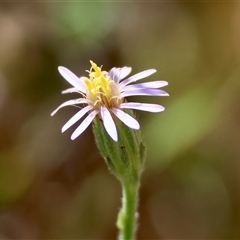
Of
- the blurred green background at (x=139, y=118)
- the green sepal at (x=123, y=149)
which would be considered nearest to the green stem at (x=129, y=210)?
the green sepal at (x=123, y=149)

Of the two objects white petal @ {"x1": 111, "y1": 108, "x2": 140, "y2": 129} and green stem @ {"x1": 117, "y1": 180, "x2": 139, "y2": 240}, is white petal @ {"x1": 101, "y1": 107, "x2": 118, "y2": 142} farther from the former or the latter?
green stem @ {"x1": 117, "y1": 180, "x2": 139, "y2": 240}

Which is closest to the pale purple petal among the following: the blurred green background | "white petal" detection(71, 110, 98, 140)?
"white petal" detection(71, 110, 98, 140)

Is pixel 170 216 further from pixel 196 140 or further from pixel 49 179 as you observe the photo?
pixel 49 179

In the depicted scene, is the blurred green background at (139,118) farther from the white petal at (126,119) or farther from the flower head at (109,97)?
the white petal at (126,119)

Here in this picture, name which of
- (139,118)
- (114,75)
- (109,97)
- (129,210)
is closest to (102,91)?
(109,97)

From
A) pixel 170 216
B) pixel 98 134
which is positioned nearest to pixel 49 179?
pixel 170 216

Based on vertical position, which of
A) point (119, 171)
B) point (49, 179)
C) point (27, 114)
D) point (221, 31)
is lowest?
point (119, 171)
